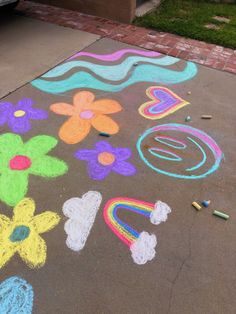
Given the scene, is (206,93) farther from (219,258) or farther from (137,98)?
(219,258)

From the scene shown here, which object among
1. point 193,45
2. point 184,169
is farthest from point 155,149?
point 193,45

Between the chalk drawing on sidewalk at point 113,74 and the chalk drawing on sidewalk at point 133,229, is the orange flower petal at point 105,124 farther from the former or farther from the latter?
the chalk drawing on sidewalk at point 133,229

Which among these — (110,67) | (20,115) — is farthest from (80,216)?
(110,67)

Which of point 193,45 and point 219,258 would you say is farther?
point 193,45

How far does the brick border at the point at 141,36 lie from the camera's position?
4.93 meters

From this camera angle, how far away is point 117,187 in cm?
281

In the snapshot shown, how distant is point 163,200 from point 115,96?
5.41ft

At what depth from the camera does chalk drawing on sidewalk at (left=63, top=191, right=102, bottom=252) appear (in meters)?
2.40

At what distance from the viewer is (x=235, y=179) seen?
2979 millimetres

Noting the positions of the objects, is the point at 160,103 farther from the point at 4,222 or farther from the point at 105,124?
the point at 4,222

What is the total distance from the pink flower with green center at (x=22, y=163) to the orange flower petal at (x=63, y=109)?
17.5 inches

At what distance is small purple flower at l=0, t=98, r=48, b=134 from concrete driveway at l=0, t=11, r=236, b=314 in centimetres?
1

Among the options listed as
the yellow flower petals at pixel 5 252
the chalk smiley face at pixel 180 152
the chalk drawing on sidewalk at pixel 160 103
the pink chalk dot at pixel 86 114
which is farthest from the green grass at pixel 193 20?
the yellow flower petals at pixel 5 252

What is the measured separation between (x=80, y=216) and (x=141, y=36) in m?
3.70
